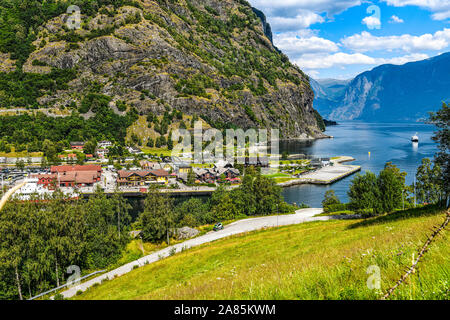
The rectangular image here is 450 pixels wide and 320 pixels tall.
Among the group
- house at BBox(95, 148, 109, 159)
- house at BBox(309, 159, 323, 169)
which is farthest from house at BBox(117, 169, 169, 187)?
house at BBox(309, 159, 323, 169)

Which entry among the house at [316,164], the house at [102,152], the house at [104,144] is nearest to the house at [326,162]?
the house at [316,164]

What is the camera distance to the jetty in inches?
3322

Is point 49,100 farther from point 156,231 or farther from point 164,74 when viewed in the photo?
point 156,231

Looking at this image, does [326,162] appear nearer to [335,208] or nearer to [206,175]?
[206,175]

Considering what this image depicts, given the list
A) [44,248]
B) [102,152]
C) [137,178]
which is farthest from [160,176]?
[44,248]

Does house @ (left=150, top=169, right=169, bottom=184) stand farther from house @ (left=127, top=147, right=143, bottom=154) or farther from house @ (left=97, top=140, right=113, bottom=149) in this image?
house @ (left=97, top=140, right=113, bottom=149)

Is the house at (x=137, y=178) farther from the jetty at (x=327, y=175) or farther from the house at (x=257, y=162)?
the jetty at (x=327, y=175)

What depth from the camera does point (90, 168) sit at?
285ft

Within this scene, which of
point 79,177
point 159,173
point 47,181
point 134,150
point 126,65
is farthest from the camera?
point 126,65

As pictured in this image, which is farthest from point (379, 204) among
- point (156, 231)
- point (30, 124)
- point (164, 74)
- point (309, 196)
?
point (164, 74)

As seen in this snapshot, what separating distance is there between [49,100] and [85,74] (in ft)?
77.0

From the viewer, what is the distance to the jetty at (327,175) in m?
84.4

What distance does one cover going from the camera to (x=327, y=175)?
91875 millimetres
